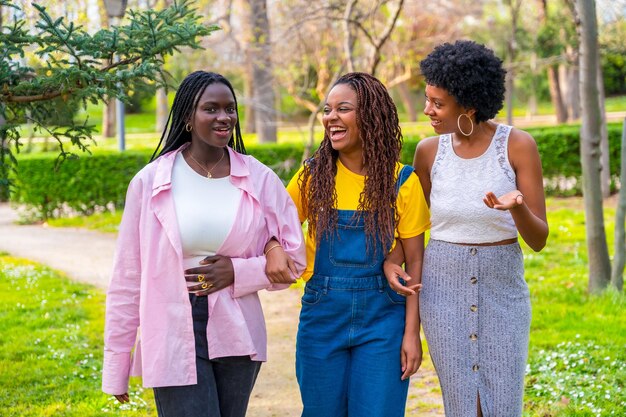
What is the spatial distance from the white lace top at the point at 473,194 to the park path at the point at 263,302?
2.05m

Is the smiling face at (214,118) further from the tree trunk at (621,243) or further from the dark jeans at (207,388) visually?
the tree trunk at (621,243)

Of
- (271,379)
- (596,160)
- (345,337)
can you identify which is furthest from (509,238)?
(596,160)

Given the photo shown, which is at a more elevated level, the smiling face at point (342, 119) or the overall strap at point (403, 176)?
the smiling face at point (342, 119)

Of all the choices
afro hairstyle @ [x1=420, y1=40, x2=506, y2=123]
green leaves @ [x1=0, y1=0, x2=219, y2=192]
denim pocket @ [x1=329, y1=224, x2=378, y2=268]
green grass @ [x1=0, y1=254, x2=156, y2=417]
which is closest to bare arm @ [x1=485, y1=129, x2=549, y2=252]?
afro hairstyle @ [x1=420, y1=40, x2=506, y2=123]

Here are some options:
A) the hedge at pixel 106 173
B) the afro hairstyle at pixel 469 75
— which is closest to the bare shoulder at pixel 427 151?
the afro hairstyle at pixel 469 75

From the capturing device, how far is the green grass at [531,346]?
16.4 feet

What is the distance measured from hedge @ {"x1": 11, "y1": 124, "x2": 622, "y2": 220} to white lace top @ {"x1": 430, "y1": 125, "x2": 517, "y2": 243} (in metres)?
10.9

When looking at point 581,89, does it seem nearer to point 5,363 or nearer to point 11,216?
point 5,363

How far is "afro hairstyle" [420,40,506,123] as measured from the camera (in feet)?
10.4

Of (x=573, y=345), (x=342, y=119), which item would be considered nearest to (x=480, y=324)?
(x=342, y=119)

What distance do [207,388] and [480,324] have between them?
105cm

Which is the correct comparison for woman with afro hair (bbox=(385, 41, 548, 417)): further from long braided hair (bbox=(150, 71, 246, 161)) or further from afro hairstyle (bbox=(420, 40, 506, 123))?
long braided hair (bbox=(150, 71, 246, 161))

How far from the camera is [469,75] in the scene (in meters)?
3.17

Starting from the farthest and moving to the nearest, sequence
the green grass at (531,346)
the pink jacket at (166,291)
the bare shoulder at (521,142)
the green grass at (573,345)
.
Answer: the green grass at (531,346), the green grass at (573,345), the bare shoulder at (521,142), the pink jacket at (166,291)
